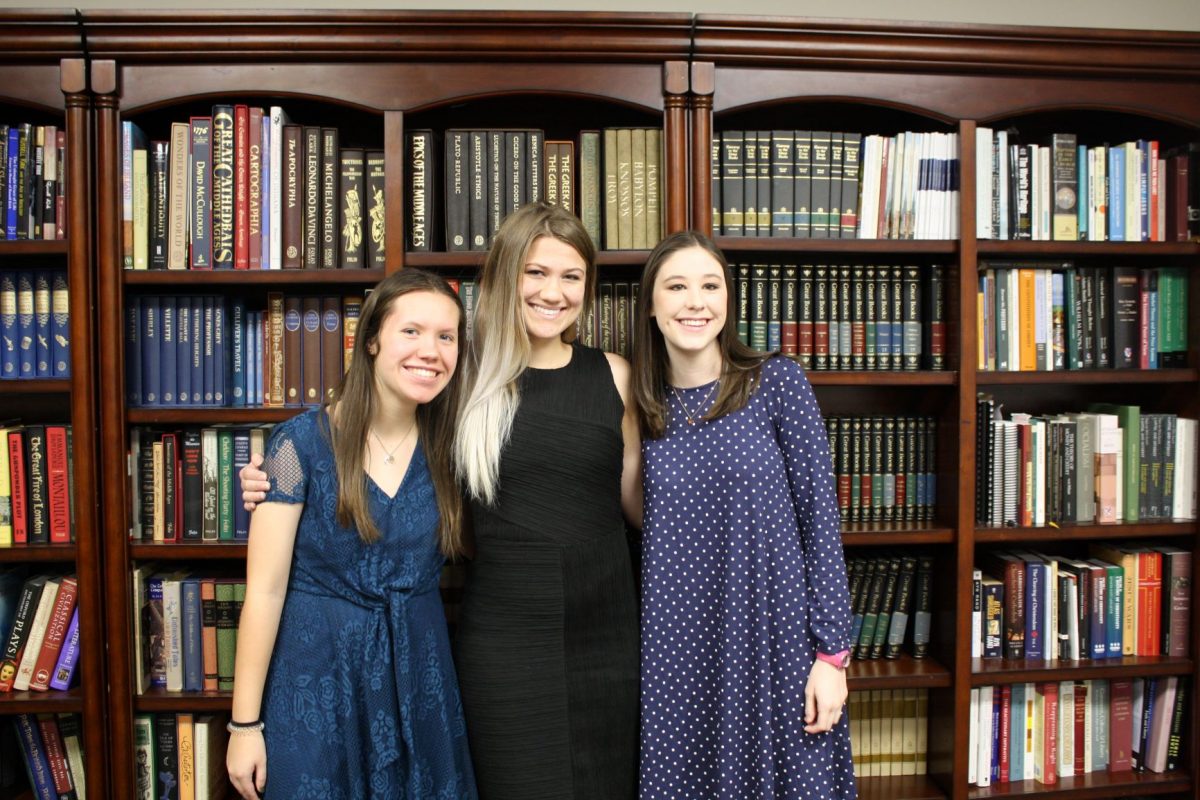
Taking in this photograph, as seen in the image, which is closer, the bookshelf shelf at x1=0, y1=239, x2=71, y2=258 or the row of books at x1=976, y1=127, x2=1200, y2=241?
the bookshelf shelf at x1=0, y1=239, x2=71, y2=258

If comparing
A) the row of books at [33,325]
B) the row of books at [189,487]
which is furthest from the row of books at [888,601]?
the row of books at [33,325]

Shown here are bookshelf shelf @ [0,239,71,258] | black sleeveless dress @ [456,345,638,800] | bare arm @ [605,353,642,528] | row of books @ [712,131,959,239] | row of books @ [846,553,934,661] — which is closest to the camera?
black sleeveless dress @ [456,345,638,800]

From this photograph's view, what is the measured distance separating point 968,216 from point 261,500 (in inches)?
64.8

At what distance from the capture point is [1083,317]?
2006 millimetres

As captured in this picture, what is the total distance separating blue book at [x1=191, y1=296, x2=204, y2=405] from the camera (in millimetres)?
1848

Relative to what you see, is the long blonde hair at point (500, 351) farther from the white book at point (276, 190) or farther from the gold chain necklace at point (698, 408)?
the white book at point (276, 190)

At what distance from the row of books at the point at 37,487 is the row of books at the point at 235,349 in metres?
0.22

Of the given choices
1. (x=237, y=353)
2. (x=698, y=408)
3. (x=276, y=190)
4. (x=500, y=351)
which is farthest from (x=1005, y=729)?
(x=276, y=190)

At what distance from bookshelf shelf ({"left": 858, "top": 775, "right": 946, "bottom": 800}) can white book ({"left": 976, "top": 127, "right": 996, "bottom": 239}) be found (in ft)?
4.49

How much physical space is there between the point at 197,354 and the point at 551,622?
41.0 inches

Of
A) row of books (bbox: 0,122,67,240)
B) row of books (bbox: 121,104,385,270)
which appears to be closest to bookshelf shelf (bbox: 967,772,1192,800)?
row of books (bbox: 121,104,385,270)

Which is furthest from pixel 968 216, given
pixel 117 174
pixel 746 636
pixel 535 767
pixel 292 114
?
pixel 117 174

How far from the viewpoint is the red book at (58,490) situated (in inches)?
72.5

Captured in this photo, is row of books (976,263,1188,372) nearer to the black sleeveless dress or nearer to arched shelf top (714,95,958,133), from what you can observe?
arched shelf top (714,95,958,133)
